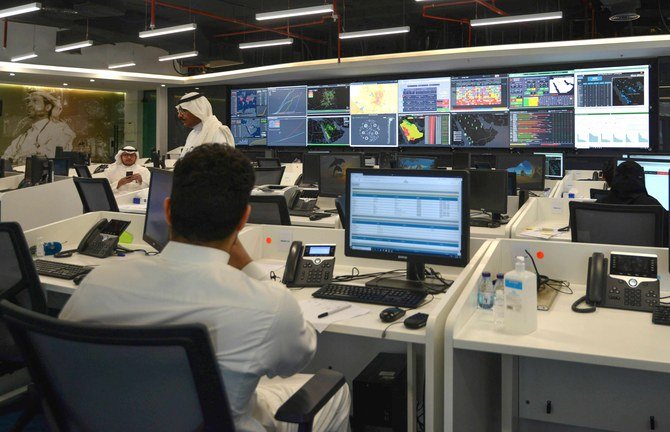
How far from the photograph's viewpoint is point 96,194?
180 inches

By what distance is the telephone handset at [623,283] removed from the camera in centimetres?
214

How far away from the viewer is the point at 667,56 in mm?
8477

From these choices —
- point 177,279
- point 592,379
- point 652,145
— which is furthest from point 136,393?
point 652,145

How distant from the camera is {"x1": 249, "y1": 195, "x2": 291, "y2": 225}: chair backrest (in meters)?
3.53

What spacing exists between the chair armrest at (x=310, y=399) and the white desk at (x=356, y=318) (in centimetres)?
38

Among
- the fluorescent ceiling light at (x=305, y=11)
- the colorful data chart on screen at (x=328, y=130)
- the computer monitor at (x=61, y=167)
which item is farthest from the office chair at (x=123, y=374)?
the colorful data chart on screen at (x=328, y=130)

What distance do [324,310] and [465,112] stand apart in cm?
841

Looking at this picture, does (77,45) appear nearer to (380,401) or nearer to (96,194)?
(96,194)

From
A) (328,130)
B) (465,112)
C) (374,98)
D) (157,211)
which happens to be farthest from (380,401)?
(328,130)

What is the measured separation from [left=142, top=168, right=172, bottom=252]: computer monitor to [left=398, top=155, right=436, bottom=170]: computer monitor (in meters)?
3.72

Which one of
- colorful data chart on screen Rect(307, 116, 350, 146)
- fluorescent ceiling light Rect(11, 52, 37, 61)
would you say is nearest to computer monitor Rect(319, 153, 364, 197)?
colorful data chart on screen Rect(307, 116, 350, 146)

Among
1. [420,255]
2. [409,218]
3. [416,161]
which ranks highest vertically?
[416,161]

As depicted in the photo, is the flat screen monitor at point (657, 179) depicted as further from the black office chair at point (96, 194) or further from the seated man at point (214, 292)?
the black office chair at point (96, 194)

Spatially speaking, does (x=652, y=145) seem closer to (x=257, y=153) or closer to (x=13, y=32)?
(x=257, y=153)
